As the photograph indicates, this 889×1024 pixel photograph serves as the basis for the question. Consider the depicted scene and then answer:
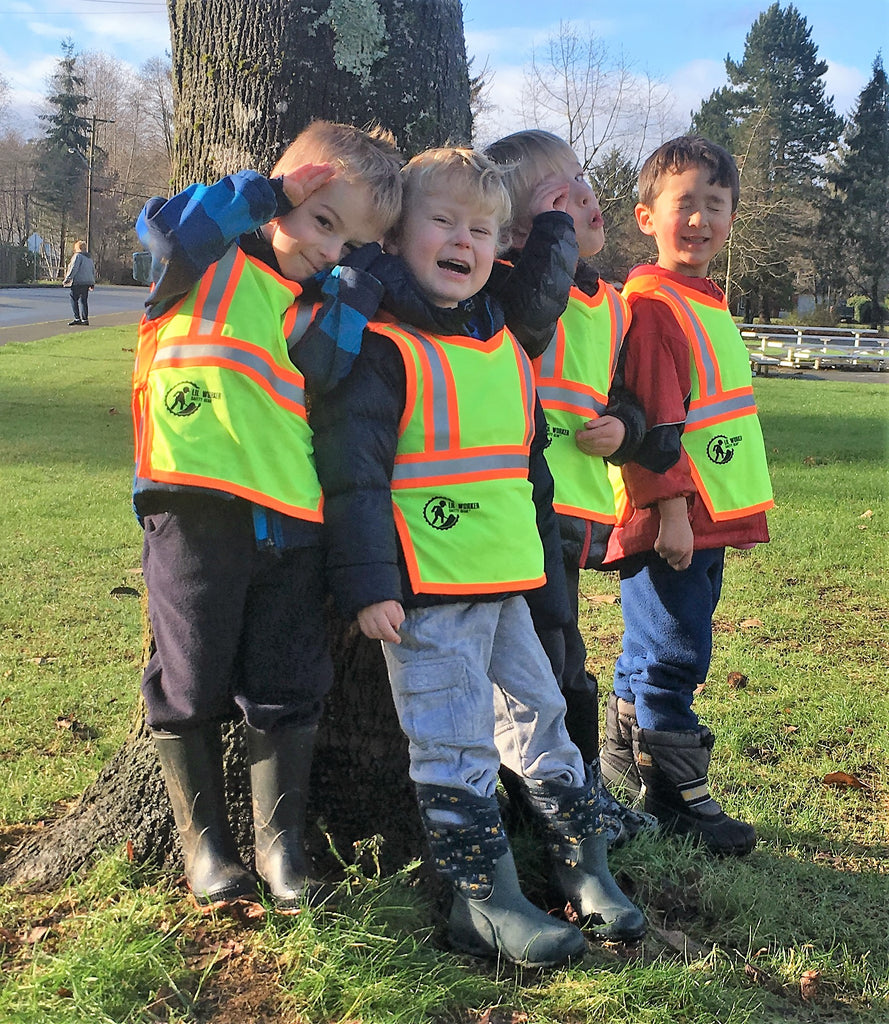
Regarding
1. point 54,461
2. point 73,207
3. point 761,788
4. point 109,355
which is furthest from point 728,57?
point 761,788

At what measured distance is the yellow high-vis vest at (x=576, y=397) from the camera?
2.89m

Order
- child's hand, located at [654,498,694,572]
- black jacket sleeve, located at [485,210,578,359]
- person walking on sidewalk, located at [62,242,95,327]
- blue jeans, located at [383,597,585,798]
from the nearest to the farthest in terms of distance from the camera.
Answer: blue jeans, located at [383,597,585,798]
black jacket sleeve, located at [485,210,578,359]
child's hand, located at [654,498,694,572]
person walking on sidewalk, located at [62,242,95,327]

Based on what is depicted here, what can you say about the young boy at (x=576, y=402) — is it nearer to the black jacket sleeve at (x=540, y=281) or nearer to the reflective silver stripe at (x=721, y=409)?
the black jacket sleeve at (x=540, y=281)

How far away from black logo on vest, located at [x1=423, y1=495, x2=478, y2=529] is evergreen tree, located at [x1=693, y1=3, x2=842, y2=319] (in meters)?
46.0

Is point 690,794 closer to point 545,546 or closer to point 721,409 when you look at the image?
point 545,546

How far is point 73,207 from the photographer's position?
7638 cm

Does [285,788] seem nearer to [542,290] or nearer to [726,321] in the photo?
[542,290]

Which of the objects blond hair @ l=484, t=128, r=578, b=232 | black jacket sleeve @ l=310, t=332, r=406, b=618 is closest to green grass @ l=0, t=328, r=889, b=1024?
black jacket sleeve @ l=310, t=332, r=406, b=618

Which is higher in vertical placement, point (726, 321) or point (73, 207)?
point (73, 207)

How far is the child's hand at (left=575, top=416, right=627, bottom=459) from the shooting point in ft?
9.52

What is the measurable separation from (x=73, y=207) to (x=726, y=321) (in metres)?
80.5

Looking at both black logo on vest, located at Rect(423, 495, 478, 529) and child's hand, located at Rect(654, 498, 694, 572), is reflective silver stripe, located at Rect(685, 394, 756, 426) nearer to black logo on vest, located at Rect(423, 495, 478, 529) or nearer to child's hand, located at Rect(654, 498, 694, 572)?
child's hand, located at Rect(654, 498, 694, 572)

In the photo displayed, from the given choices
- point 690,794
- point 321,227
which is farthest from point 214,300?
point 690,794

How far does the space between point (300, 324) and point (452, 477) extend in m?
0.49
